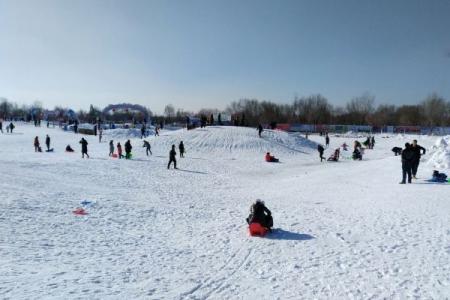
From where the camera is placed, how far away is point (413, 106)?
120812mm

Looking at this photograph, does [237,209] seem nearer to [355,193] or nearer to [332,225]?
[332,225]

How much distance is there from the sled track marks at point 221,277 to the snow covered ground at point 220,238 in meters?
0.02

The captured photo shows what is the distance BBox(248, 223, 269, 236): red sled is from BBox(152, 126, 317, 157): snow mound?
91.9 ft

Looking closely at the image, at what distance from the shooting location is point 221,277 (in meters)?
7.56

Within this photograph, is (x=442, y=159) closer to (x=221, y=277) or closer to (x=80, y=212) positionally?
(x=221, y=277)

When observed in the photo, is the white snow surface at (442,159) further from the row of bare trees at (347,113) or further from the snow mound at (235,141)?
the row of bare trees at (347,113)

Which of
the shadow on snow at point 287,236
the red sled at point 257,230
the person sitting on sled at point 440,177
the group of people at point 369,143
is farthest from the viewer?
the group of people at point 369,143

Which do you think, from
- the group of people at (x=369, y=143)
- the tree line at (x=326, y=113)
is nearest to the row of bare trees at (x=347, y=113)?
the tree line at (x=326, y=113)

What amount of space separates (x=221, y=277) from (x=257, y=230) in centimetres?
307

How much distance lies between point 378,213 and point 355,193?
4016mm

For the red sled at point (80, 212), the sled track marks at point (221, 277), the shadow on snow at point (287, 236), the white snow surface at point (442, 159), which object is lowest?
the sled track marks at point (221, 277)

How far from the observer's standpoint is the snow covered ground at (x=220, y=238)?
6977mm

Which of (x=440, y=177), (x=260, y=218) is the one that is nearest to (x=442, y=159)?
(x=440, y=177)

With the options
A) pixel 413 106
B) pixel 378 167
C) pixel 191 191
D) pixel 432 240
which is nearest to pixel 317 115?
pixel 413 106
